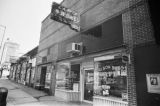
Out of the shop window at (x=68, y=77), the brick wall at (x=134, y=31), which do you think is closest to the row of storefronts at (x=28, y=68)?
the shop window at (x=68, y=77)

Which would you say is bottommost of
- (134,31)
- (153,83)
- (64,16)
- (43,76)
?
(43,76)

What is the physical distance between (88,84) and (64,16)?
4.88 m

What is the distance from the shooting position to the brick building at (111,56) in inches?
204

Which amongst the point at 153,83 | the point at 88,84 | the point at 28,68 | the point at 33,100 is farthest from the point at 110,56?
the point at 28,68

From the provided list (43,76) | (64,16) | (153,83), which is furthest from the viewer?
(43,76)

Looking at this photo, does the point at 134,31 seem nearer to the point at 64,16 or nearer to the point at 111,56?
the point at 111,56

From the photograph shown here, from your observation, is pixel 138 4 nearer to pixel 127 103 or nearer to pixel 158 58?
pixel 158 58

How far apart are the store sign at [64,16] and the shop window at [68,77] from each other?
129 inches

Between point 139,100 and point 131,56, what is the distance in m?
1.87

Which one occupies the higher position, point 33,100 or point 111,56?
point 111,56

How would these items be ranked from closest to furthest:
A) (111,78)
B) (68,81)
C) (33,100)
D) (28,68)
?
(111,78)
(33,100)
(68,81)
(28,68)

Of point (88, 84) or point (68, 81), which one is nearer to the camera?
point (88, 84)

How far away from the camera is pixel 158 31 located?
4.29 metres

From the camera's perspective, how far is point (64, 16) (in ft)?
26.5
